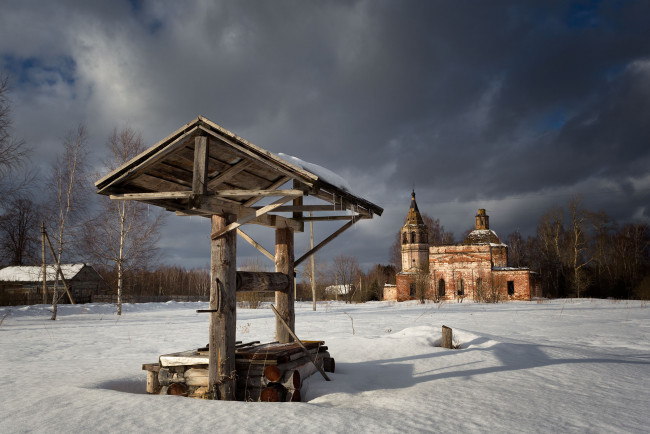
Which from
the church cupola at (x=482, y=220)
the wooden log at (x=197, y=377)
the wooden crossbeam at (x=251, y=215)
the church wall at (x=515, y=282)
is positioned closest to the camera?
the wooden crossbeam at (x=251, y=215)

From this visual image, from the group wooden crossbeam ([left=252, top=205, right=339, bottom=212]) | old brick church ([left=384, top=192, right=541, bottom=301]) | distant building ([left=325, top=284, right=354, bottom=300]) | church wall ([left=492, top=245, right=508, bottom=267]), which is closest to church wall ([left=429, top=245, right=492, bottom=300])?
old brick church ([left=384, top=192, right=541, bottom=301])

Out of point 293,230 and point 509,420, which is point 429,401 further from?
point 293,230

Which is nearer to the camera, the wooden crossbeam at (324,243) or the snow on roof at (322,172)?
the snow on roof at (322,172)

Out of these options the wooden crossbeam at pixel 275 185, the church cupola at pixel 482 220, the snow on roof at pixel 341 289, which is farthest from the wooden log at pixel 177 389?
the snow on roof at pixel 341 289

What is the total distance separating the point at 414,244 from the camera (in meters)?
47.2

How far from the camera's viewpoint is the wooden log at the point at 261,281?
5707mm

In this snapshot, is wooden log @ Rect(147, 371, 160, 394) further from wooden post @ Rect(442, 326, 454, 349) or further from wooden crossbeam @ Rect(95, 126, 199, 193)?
wooden post @ Rect(442, 326, 454, 349)

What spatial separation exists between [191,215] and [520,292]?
3831cm

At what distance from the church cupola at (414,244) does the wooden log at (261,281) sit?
40.9 meters

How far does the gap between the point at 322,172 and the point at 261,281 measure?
1711mm

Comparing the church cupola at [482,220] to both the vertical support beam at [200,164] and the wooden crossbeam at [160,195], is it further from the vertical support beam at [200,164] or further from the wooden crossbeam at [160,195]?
the wooden crossbeam at [160,195]

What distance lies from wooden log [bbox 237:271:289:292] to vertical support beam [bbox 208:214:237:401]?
193 millimetres

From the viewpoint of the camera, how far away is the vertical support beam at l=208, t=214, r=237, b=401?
5.25m

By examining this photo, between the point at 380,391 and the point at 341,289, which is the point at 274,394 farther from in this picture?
the point at 341,289
